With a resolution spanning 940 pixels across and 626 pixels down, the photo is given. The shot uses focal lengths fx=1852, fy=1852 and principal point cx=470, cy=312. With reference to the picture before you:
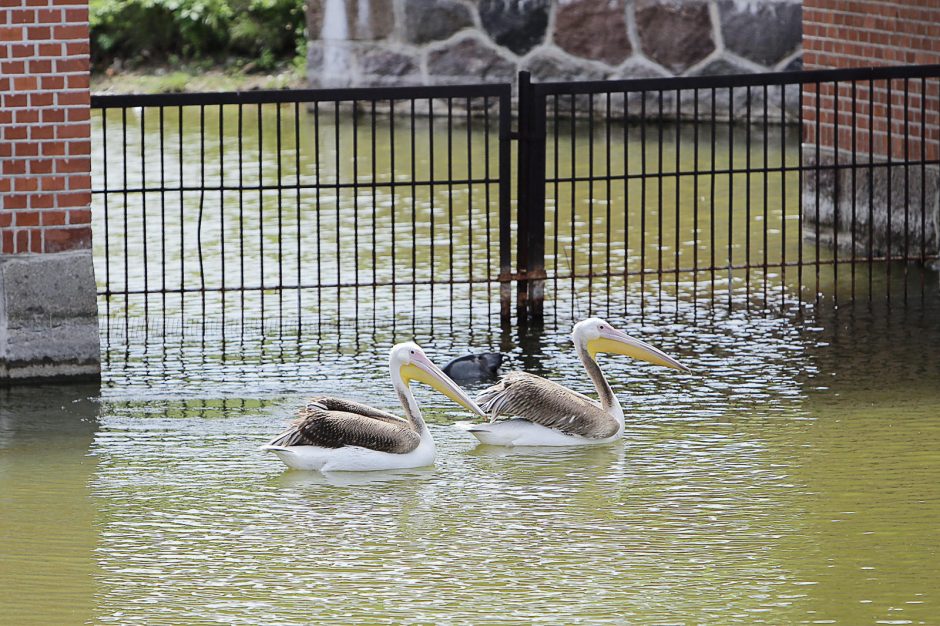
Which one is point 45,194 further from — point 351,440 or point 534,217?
point 534,217

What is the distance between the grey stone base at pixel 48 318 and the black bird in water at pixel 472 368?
6.45 ft

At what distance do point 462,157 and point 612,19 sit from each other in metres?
3.34

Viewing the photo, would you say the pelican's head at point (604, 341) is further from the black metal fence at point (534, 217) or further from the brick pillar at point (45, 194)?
the brick pillar at point (45, 194)

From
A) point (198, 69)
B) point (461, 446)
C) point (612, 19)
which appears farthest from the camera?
point (198, 69)

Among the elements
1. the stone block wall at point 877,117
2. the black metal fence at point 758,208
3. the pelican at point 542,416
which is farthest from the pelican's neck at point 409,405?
the stone block wall at point 877,117

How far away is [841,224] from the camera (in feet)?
46.8

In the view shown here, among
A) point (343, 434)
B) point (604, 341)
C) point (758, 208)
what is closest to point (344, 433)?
point (343, 434)

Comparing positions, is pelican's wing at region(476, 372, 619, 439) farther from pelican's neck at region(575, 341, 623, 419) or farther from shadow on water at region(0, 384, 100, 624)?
shadow on water at region(0, 384, 100, 624)

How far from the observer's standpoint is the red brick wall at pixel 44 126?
983 cm

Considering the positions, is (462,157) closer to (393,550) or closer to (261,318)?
(261,318)

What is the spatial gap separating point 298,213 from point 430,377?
2716 millimetres

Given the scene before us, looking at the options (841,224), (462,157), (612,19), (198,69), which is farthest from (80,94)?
(198,69)

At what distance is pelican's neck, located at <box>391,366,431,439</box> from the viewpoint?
338 inches

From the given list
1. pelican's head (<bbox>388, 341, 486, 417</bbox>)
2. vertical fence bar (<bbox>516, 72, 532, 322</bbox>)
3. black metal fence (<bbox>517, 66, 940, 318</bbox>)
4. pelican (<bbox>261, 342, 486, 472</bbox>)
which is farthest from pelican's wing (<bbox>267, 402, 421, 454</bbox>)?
vertical fence bar (<bbox>516, 72, 532, 322</bbox>)
